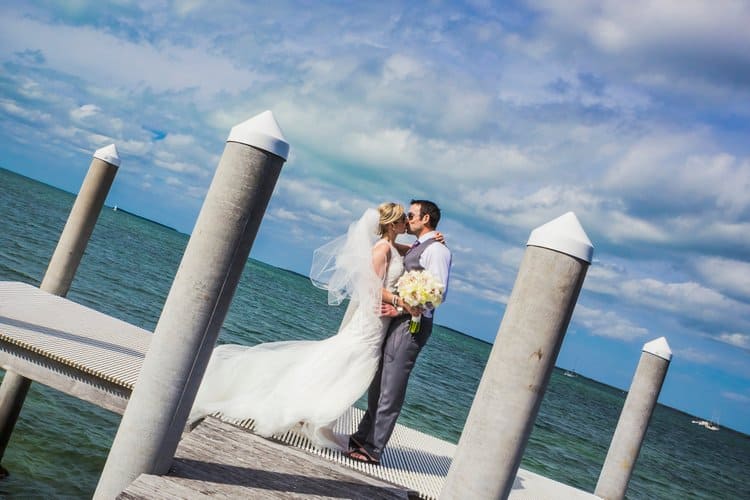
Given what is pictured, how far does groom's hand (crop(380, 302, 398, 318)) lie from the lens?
18.3 ft

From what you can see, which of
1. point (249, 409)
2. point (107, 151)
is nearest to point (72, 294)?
point (107, 151)

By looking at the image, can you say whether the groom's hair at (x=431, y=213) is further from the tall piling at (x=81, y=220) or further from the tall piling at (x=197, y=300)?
the tall piling at (x=81, y=220)

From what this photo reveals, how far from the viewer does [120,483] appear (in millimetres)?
3854

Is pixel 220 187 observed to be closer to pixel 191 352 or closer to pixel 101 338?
pixel 191 352

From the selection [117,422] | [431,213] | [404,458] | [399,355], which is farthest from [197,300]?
[117,422]

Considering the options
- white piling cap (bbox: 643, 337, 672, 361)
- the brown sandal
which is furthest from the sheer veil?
white piling cap (bbox: 643, 337, 672, 361)

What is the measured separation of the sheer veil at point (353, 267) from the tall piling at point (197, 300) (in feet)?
6.16

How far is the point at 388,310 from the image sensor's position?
5.62 meters

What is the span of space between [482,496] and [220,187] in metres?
2.35

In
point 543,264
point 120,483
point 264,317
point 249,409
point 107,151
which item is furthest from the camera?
point 264,317

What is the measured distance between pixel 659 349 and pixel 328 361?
421cm

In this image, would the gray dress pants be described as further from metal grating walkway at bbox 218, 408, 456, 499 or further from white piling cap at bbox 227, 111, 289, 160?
white piling cap at bbox 227, 111, 289, 160

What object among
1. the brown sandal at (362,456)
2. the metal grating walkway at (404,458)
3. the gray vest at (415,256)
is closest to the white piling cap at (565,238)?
the gray vest at (415,256)

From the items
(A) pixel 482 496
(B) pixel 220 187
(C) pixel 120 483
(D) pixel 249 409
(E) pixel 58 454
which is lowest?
(E) pixel 58 454
